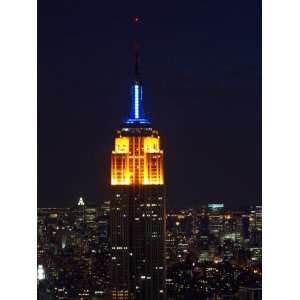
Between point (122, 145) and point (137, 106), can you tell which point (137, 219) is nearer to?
point (122, 145)

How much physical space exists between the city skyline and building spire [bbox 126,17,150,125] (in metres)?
0.03

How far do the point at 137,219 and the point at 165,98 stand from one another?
0.58m

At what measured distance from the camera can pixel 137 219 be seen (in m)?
2.75

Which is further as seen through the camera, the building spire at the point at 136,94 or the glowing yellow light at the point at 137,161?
the building spire at the point at 136,94

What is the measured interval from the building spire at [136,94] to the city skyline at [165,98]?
3 centimetres

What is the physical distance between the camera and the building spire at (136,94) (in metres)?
2.76

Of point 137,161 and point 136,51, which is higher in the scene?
point 136,51

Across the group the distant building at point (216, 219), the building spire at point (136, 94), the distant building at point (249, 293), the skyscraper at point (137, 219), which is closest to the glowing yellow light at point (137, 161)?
the skyscraper at point (137, 219)

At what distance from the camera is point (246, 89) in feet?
9.46

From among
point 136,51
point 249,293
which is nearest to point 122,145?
point 136,51

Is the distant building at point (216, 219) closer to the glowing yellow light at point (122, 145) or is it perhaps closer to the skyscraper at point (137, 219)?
the skyscraper at point (137, 219)

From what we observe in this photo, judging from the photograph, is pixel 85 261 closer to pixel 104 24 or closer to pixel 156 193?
pixel 156 193
